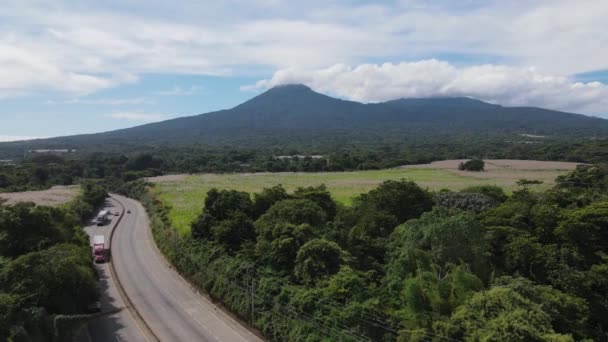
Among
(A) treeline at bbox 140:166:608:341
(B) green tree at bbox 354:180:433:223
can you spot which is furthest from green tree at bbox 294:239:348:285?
(B) green tree at bbox 354:180:433:223

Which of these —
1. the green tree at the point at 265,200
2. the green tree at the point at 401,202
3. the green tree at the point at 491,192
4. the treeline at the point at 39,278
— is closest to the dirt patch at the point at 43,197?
the treeline at the point at 39,278

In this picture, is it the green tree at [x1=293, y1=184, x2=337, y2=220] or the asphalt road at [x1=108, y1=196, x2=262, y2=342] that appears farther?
the green tree at [x1=293, y1=184, x2=337, y2=220]

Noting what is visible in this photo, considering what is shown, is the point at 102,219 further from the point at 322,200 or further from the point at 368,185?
the point at 368,185

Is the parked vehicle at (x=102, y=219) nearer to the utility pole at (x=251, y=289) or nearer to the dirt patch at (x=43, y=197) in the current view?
the dirt patch at (x=43, y=197)

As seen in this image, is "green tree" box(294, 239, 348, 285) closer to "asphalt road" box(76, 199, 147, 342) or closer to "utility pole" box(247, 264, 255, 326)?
"utility pole" box(247, 264, 255, 326)

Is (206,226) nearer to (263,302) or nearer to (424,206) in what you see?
(263,302)

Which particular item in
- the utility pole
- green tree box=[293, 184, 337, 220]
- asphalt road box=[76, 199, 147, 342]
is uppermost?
green tree box=[293, 184, 337, 220]

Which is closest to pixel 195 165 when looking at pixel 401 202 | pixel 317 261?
pixel 401 202

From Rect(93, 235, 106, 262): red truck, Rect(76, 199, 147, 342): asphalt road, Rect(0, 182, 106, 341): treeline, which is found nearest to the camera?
Rect(0, 182, 106, 341): treeline
